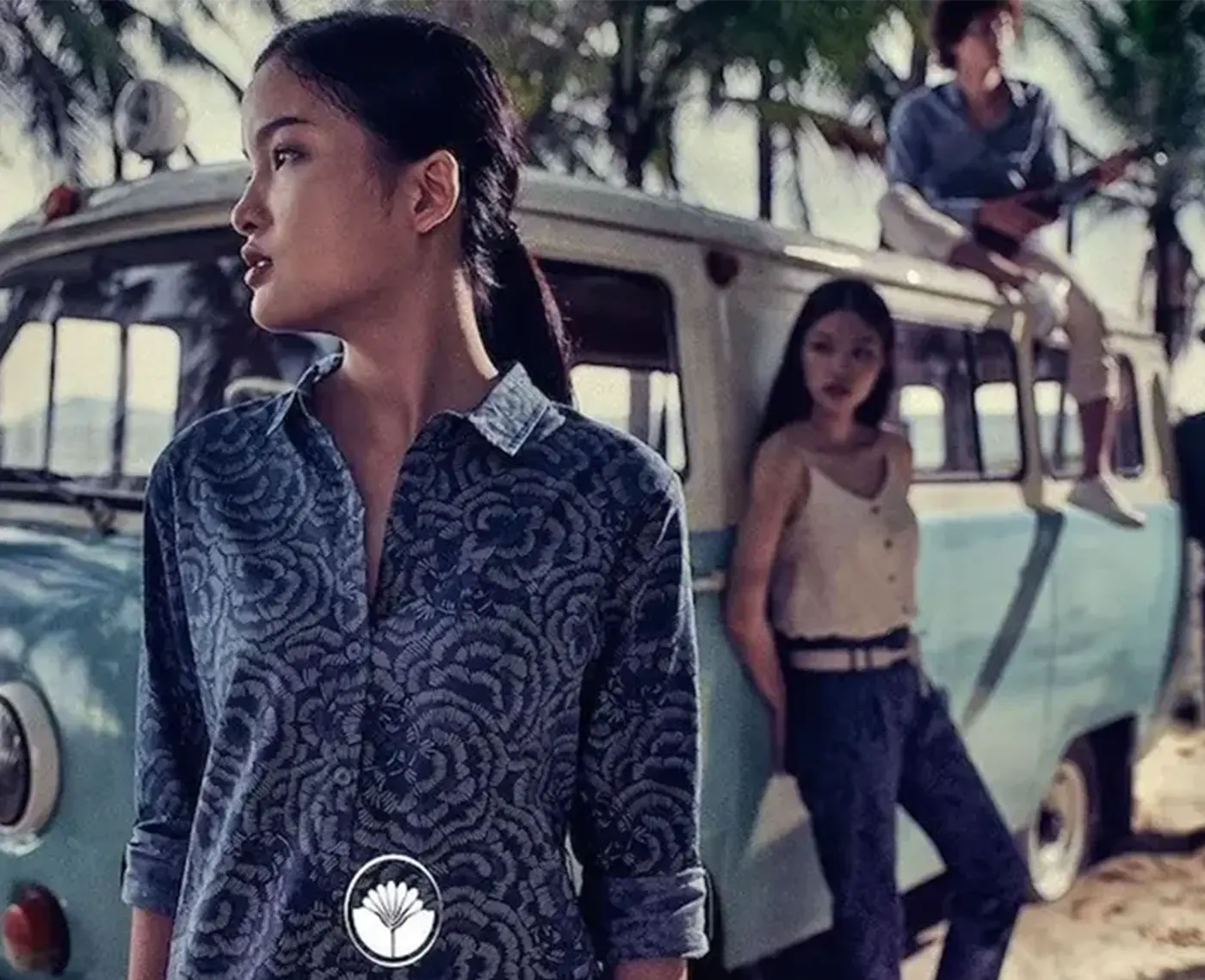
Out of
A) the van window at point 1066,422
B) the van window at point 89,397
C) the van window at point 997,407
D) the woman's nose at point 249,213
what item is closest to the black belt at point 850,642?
the van window at point 997,407

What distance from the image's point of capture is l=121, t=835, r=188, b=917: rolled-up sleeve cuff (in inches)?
35.3

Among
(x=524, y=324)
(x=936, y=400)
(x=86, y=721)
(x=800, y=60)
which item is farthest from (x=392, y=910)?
(x=800, y=60)

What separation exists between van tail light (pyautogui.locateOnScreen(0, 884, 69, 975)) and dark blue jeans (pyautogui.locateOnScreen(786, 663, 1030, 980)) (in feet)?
2.59

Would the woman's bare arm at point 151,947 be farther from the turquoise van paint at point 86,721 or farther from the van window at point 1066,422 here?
the van window at point 1066,422

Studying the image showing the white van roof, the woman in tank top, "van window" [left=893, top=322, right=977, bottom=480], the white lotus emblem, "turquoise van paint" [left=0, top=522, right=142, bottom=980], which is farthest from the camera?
"van window" [left=893, top=322, right=977, bottom=480]

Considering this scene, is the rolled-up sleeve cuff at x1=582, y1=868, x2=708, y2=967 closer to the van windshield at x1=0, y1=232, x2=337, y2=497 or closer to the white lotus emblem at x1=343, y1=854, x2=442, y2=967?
the white lotus emblem at x1=343, y1=854, x2=442, y2=967

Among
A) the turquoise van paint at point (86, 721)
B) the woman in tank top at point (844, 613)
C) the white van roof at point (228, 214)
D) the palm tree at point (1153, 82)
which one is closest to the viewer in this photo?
the turquoise van paint at point (86, 721)

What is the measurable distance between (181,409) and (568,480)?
0.80 metres

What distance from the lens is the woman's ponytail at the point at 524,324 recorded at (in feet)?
3.19

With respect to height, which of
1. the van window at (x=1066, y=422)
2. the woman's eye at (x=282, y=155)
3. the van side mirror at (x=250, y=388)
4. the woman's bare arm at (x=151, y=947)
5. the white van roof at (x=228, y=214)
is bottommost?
the woman's bare arm at (x=151, y=947)

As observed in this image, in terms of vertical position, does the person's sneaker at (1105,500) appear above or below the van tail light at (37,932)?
above

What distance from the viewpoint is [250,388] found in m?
1.51

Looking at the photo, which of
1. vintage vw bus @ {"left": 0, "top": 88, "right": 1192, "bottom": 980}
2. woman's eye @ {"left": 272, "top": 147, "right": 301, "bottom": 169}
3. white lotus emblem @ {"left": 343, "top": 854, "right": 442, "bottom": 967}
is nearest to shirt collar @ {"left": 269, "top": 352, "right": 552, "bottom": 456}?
woman's eye @ {"left": 272, "top": 147, "right": 301, "bottom": 169}

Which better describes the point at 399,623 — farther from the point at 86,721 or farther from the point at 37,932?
the point at 37,932
